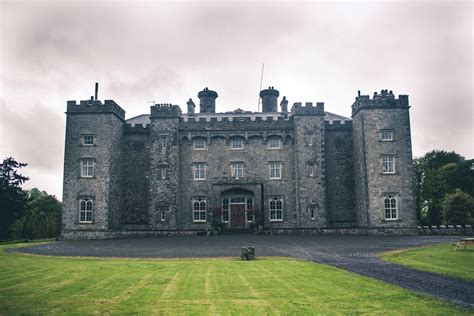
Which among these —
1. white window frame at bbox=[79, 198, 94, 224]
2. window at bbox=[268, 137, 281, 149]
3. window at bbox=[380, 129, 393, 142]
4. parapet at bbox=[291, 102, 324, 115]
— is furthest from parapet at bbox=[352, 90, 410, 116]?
white window frame at bbox=[79, 198, 94, 224]

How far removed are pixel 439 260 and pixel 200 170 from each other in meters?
24.6

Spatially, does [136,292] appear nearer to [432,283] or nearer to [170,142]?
[432,283]

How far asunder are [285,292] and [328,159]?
28829mm

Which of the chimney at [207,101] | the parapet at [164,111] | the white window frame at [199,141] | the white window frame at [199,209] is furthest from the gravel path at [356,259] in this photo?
the chimney at [207,101]

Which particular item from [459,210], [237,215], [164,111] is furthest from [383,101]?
[164,111]

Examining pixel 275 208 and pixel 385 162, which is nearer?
pixel 385 162

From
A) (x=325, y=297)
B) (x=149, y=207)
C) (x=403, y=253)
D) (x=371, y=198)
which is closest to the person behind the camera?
(x=325, y=297)

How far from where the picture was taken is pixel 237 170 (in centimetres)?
3819

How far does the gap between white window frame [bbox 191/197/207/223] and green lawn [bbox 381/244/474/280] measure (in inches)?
798

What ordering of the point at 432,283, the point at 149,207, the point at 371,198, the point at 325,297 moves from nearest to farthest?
the point at 325,297 < the point at 432,283 < the point at 371,198 < the point at 149,207

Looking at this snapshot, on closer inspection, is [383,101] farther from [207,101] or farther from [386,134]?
[207,101]

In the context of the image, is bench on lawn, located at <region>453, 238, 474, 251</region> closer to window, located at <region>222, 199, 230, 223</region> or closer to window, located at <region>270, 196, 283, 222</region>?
window, located at <region>270, 196, 283, 222</region>

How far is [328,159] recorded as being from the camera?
3794 cm

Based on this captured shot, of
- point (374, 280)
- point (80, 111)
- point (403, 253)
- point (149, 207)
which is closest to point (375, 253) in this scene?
point (403, 253)
